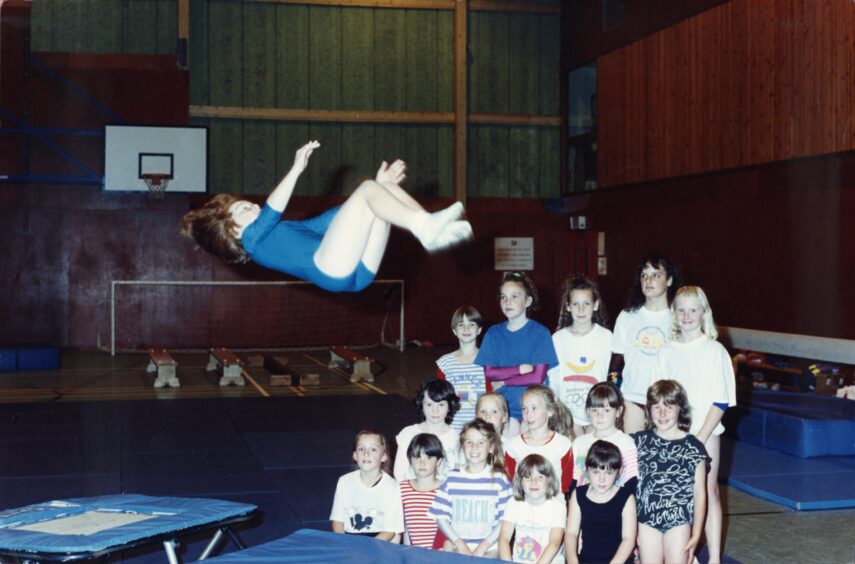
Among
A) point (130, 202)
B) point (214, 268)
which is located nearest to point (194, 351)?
point (214, 268)

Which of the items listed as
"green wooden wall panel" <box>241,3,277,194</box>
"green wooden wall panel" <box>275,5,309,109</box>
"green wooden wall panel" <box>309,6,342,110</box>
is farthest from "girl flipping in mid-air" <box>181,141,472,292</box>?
"green wooden wall panel" <box>309,6,342,110</box>

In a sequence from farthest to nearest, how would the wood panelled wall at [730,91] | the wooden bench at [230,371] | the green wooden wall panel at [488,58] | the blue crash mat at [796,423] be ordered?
1. the green wooden wall panel at [488,58]
2. the wooden bench at [230,371]
3. the wood panelled wall at [730,91]
4. the blue crash mat at [796,423]

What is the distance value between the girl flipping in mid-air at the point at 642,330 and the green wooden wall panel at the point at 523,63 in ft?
37.7

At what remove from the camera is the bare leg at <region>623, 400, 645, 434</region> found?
483 cm

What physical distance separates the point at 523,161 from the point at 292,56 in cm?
424

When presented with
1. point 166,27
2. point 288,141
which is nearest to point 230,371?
point 288,141

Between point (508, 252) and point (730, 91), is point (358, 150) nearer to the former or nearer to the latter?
point (508, 252)

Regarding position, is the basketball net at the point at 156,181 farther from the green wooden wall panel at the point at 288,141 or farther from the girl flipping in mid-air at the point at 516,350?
the girl flipping in mid-air at the point at 516,350

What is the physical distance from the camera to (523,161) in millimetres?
16312

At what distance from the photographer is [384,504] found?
4379 millimetres

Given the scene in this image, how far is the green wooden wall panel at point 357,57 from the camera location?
15.5 metres

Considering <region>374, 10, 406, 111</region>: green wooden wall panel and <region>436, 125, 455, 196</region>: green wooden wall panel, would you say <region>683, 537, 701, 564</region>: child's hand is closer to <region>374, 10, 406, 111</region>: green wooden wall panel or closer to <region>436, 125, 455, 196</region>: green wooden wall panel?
<region>436, 125, 455, 196</region>: green wooden wall panel

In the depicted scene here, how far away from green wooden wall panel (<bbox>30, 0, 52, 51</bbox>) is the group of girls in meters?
11.8

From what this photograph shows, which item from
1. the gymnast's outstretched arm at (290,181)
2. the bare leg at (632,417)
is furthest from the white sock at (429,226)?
the bare leg at (632,417)
